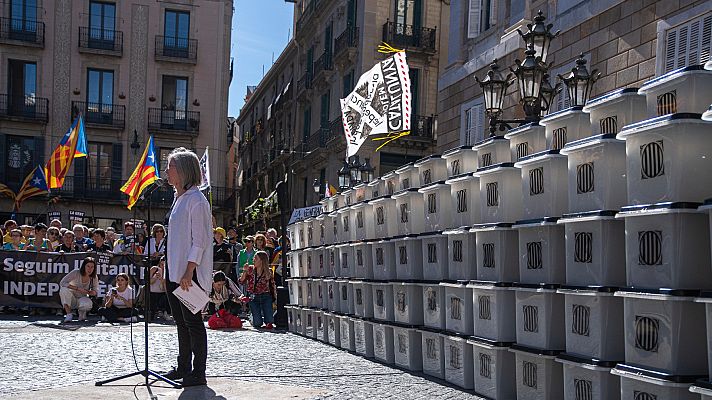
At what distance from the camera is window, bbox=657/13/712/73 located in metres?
12.1

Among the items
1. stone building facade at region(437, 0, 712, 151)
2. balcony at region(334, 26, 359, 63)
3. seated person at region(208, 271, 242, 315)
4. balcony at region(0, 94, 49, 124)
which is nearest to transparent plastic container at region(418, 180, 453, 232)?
stone building facade at region(437, 0, 712, 151)

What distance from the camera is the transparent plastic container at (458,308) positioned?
731cm

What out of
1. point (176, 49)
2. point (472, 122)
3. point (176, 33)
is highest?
point (176, 33)

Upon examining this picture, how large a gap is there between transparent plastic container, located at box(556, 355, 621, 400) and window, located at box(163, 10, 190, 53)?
38.4 metres

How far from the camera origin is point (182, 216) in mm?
7016

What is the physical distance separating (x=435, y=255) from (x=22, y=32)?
36.3 metres

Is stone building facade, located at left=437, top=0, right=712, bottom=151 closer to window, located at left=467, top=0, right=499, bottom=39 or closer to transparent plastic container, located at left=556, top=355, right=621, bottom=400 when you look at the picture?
window, located at left=467, top=0, right=499, bottom=39

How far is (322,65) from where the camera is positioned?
38.1 meters

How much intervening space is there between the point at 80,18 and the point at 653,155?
3979 centimetres

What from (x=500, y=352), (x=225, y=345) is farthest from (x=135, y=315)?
(x=500, y=352)

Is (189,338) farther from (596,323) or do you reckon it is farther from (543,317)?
(596,323)

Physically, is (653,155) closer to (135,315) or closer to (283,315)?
(283,315)

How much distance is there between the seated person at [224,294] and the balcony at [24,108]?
26.1 metres

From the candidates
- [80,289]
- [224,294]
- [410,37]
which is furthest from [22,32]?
[224,294]
